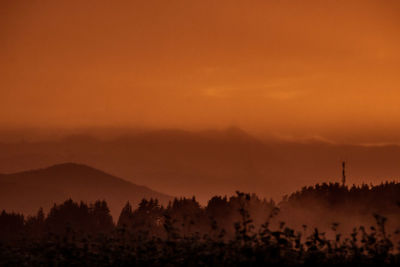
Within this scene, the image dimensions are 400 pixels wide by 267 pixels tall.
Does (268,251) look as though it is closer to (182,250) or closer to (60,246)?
(182,250)

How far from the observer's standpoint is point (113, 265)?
2742 centimetres

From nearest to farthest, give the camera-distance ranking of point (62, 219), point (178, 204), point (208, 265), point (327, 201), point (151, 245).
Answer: point (208, 265), point (151, 245), point (327, 201), point (178, 204), point (62, 219)

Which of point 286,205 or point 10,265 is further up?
point 286,205

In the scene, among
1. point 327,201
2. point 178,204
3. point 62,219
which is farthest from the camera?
point 62,219

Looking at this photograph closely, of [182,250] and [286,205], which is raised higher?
[286,205]

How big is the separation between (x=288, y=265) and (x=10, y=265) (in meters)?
8.78

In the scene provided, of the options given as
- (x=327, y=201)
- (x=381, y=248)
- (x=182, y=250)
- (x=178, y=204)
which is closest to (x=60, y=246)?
(x=182, y=250)

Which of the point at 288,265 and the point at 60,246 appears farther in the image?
the point at 60,246

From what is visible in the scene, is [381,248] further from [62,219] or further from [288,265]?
[62,219]

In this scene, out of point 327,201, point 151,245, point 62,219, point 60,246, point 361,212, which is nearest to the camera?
point 151,245

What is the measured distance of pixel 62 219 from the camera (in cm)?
11619

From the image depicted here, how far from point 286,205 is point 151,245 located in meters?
48.7

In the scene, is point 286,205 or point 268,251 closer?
point 268,251

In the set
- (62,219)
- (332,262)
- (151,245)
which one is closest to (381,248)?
(332,262)
